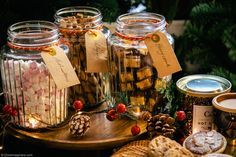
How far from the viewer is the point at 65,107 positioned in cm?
115

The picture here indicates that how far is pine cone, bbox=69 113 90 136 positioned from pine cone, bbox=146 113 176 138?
0.15m

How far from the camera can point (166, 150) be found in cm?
94

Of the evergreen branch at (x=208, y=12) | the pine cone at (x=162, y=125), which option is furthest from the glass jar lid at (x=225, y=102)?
the evergreen branch at (x=208, y=12)

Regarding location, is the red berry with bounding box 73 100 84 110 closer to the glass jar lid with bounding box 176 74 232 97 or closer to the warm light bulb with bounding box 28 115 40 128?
the warm light bulb with bounding box 28 115 40 128

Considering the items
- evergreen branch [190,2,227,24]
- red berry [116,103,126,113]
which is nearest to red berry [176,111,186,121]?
red berry [116,103,126,113]

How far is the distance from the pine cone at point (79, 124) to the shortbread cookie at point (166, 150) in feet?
0.61

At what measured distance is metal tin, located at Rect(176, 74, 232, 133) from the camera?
1.05m

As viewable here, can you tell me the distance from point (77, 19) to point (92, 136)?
0.30 m

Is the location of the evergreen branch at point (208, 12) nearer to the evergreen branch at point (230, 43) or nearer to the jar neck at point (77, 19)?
the evergreen branch at point (230, 43)

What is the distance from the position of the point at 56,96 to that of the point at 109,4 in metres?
0.34

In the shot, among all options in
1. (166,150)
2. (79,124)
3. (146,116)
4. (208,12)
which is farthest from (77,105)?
(208,12)

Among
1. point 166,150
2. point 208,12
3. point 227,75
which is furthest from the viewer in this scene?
point 208,12

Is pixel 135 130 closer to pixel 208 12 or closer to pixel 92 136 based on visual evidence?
pixel 92 136

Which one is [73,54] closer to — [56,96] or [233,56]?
[56,96]
